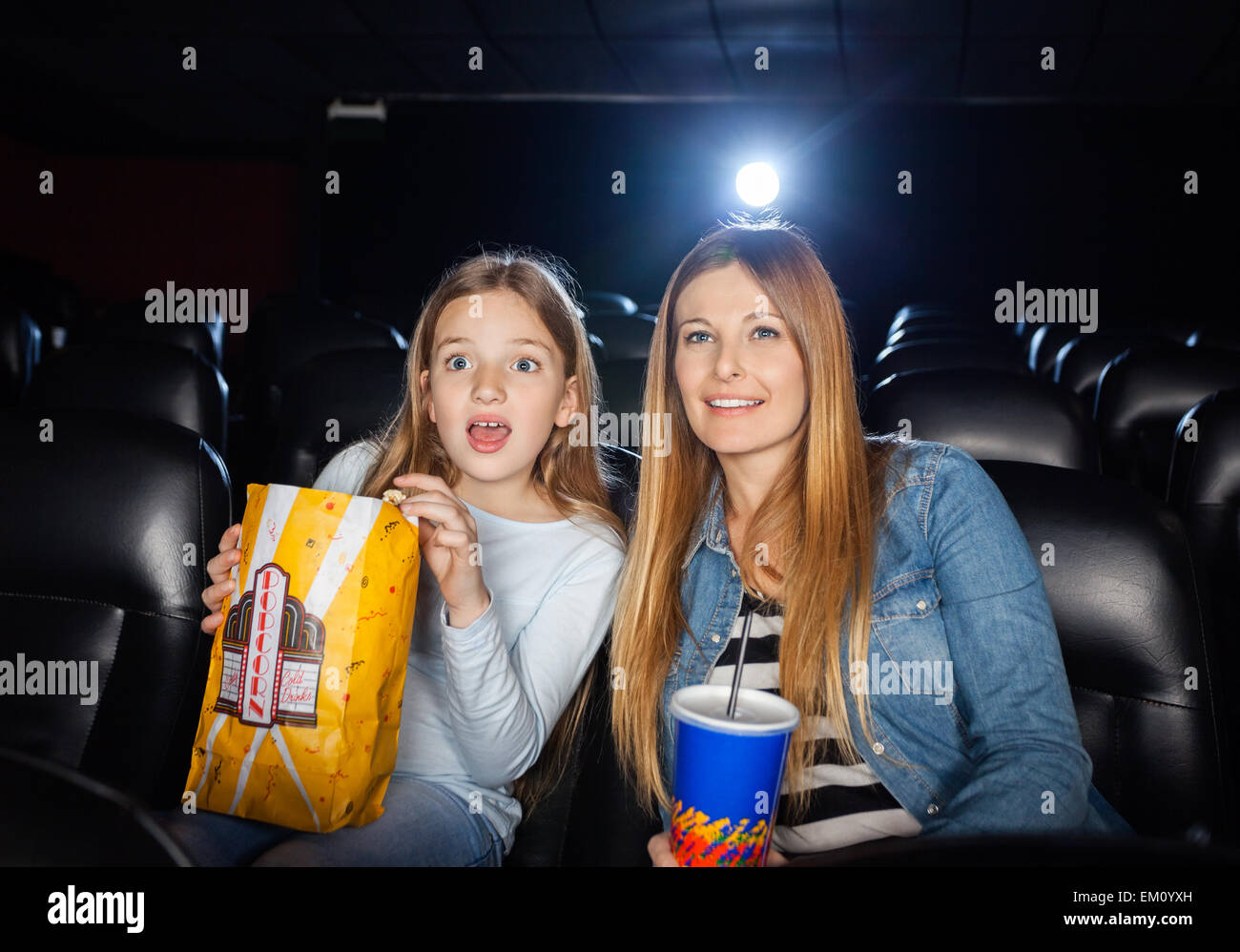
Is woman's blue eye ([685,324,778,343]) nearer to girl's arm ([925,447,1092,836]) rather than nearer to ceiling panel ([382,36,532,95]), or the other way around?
girl's arm ([925,447,1092,836])

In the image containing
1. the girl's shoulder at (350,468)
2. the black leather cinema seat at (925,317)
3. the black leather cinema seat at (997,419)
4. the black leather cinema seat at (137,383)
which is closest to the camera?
the girl's shoulder at (350,468)

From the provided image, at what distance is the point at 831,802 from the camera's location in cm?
121

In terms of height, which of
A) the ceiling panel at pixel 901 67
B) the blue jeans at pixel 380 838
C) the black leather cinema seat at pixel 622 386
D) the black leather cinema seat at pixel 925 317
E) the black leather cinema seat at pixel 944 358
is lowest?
the blue jeans at pixel 380 838

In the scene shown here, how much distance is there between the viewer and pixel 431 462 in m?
1.61

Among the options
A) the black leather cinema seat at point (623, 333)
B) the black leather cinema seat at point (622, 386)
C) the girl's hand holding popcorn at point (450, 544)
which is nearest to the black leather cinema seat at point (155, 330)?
the black leather cinema seat at point (623, 333)

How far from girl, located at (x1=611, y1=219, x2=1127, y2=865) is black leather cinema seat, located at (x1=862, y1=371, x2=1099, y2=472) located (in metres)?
0.90

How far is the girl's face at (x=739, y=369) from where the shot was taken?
130 centimetres

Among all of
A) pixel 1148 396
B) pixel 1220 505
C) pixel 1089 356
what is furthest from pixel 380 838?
pixel 1089 356

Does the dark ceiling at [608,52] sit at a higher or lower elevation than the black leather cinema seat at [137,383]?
higher

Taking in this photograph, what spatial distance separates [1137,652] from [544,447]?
0.89 metres

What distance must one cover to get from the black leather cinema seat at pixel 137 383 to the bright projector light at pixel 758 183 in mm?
7072

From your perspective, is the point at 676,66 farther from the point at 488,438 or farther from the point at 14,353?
the point at 488,438

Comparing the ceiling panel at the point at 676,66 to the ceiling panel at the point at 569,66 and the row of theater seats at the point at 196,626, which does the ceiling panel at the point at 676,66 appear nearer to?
the ceiling panel at the point at 569,66

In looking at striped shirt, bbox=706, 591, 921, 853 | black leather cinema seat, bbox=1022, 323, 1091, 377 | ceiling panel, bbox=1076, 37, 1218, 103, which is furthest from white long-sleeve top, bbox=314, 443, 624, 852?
ceiling panel, bbox=1076, 37, 1218, 103
